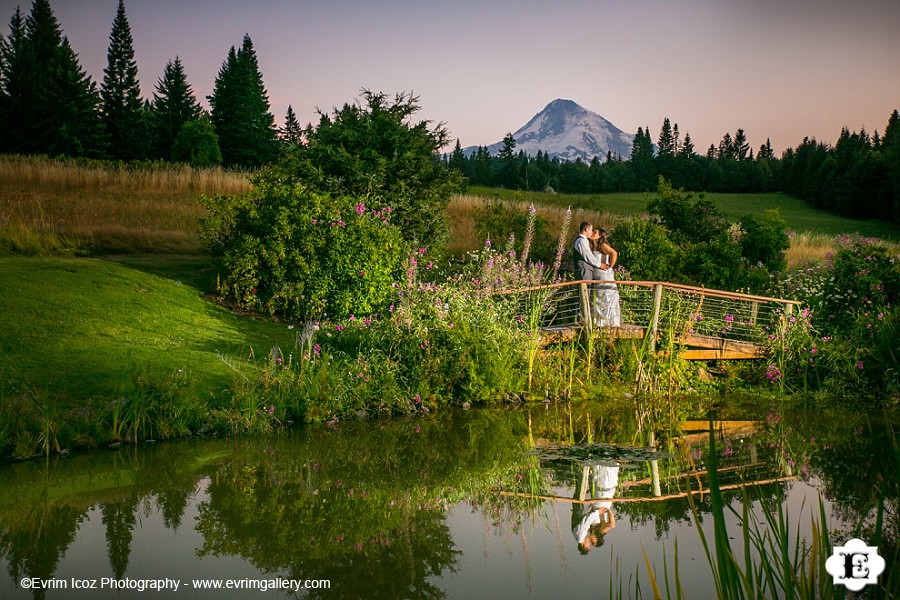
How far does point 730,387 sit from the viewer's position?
12.6 metres

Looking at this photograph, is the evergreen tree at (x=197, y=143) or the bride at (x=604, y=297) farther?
the evergreen tree at (x=197, y=143)

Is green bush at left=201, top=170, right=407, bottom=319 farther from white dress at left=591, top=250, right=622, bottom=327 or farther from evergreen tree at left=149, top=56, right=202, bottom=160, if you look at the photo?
evergreen tree at left=149, top=56, right=202, bottom=160

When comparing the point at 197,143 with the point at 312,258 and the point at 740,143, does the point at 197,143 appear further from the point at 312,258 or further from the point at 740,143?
the point at 740,143

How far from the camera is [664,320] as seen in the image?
1241 cm

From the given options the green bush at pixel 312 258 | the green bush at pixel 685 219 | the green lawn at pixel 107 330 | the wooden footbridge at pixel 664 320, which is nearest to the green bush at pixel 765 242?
the green bush at pixel 685 219

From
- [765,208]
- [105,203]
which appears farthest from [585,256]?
[765,208]

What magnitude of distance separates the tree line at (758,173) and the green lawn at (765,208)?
208 centimetres

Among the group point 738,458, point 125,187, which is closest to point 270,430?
point 738,458

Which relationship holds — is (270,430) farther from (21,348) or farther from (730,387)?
(730,387)

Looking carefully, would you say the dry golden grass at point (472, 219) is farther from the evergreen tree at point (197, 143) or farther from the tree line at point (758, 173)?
the evergreen tree at point (197, 143)

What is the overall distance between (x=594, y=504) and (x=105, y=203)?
20.0 m

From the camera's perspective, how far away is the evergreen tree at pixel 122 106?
180 feet

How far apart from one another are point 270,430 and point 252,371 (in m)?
1.37

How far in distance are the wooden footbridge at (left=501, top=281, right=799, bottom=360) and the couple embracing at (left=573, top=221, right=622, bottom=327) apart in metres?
0.17
